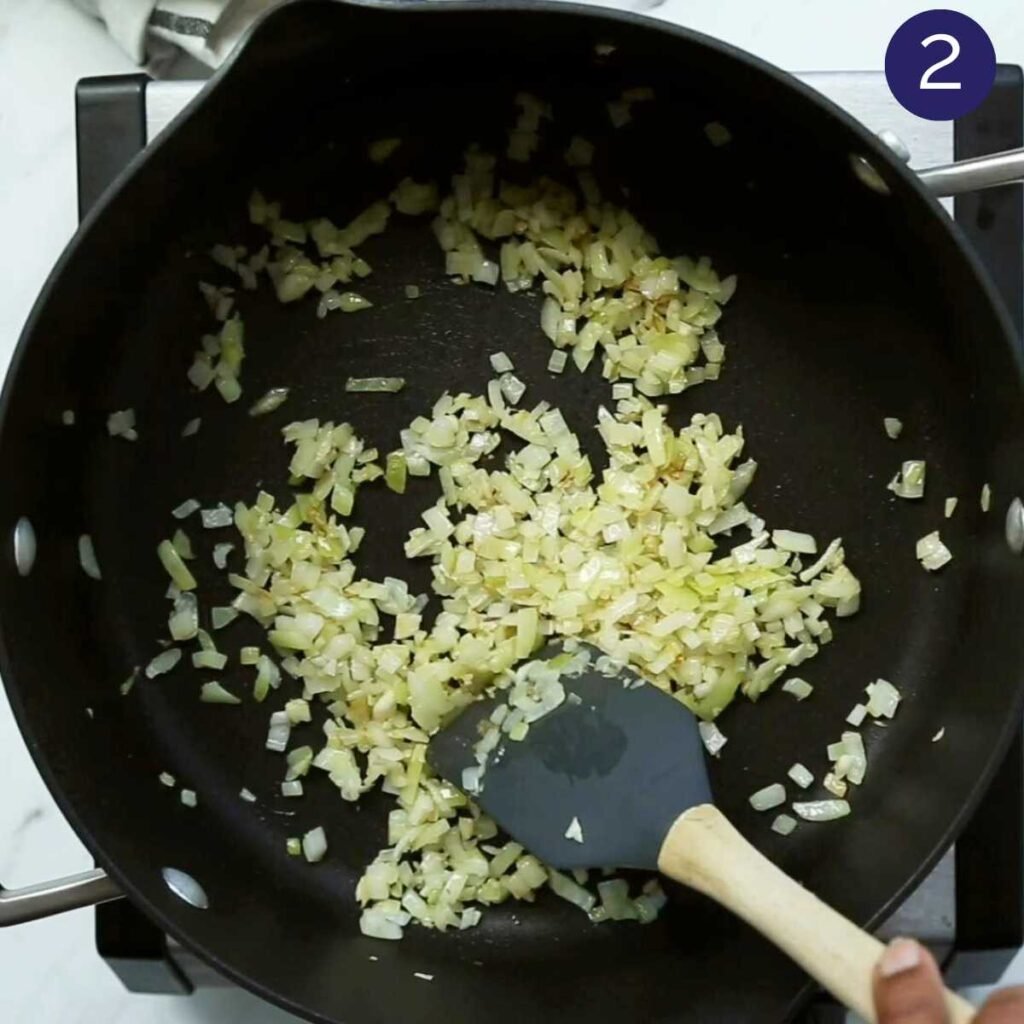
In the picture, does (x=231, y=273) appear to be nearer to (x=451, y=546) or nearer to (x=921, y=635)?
(x=451, y=546)

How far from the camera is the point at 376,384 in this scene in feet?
3.70

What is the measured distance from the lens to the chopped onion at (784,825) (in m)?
1.10

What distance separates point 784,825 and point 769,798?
0.03 metres

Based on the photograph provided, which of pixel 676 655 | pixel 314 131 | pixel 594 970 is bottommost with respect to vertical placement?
pixel 594 970

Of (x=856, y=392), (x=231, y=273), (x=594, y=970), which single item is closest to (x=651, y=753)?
(x=594, y=970)

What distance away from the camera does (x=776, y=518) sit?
1.11 meters

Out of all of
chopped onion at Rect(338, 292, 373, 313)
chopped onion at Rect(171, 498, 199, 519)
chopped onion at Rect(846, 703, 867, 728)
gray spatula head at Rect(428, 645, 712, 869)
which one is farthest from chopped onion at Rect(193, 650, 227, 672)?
chopped onion at Rect(846, 703, 867, 728)

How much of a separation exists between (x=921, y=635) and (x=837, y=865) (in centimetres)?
21

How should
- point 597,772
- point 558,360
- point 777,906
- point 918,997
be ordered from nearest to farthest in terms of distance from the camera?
point 918,997
point 777,906
point 597,772
point 558,360

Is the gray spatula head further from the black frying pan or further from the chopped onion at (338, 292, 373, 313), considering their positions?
the chopped onion at (338, 292, 373, 313)

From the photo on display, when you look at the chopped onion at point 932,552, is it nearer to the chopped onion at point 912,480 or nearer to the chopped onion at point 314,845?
the chopped onion at point 912,480

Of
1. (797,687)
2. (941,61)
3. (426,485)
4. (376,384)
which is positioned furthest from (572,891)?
(941,61)

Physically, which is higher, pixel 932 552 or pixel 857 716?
pixel 932 552

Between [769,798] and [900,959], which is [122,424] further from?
[900,959]
